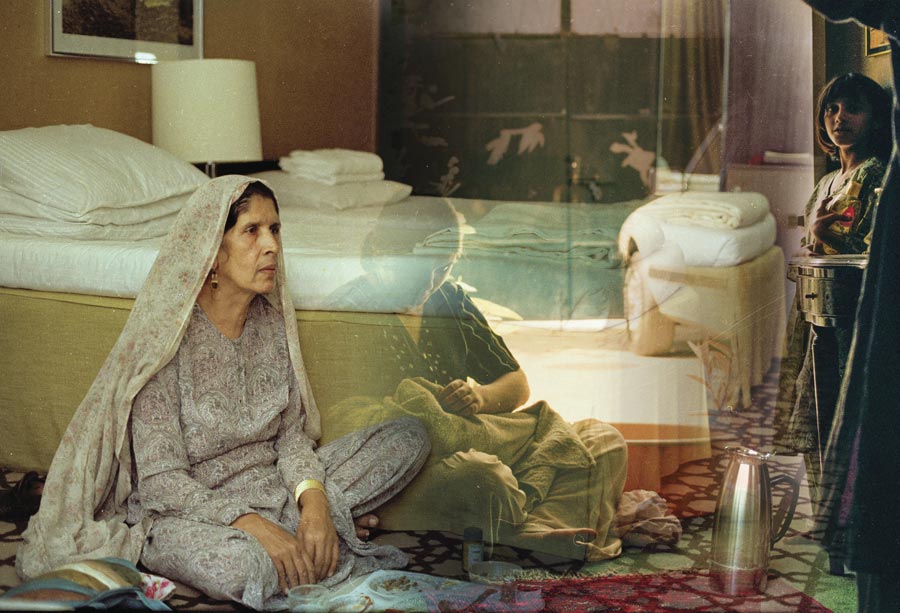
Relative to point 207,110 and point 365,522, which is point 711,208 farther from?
point 207,110

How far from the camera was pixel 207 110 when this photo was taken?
2.47 meters

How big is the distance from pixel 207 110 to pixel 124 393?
90cm

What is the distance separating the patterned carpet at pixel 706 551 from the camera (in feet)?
6.06

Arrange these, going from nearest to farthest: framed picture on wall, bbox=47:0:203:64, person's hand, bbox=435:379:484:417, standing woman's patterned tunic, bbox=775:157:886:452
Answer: standing woman's patterned tunic, bbox=775:157:886:452, person's hand, bbox=435:379:484:417, framed picture on wall, bbox=47:0:203:64

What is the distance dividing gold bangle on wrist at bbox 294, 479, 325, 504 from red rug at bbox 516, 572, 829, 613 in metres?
0.42

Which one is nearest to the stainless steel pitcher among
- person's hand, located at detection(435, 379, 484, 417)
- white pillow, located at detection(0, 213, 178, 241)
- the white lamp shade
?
person's hand, located at detection(435, 379, 484, 417)

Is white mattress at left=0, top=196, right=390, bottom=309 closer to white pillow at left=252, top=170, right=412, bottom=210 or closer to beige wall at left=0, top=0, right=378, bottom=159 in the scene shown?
white pillow at left=252, top=170, right=412, bottom=210

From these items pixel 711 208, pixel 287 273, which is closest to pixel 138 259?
pixel 287 273

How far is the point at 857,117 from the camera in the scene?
5.98 ft

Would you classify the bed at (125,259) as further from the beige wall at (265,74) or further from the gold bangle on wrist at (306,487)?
the gold bangle on wrist at (306,487)

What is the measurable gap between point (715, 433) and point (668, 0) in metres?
0.80

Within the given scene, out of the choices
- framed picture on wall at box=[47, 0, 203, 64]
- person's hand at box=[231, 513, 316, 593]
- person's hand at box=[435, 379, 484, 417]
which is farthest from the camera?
framed picture on wall at box=[47, 0, 203, 64]

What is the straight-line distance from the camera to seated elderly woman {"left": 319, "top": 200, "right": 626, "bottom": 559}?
6.35 ft

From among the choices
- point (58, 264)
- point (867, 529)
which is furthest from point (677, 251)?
point (58, 264)
